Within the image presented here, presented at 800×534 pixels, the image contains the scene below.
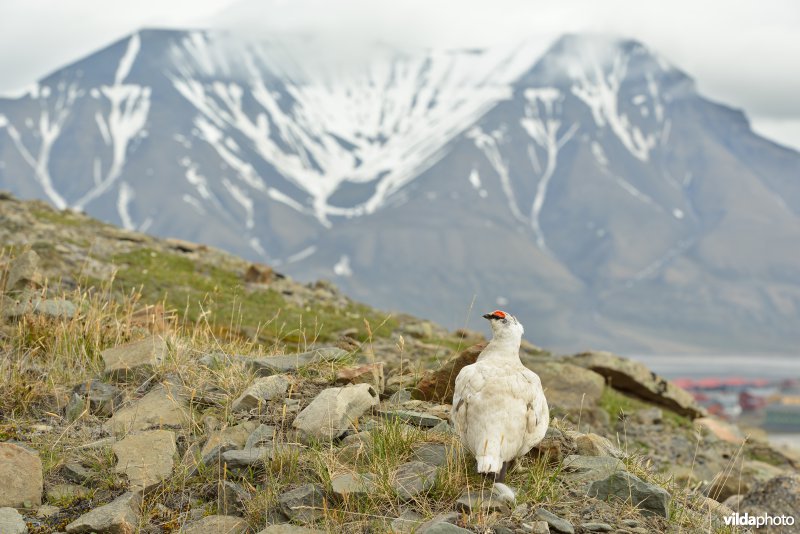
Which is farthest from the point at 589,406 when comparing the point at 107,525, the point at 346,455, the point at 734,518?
the point at 107,525

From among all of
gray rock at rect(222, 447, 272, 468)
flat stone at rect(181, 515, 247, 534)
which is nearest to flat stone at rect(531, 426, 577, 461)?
gray rock at rect(222, 447, 272, 468)

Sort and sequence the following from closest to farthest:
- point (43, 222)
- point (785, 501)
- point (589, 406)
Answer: point (785, 501), point (589, 406), point (43, 222)

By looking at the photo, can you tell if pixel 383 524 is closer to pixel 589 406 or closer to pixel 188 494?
pixel 188 494

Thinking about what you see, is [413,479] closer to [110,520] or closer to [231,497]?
[231,497]

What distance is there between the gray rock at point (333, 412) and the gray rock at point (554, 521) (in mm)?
2596

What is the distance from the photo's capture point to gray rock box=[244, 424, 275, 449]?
1022cm

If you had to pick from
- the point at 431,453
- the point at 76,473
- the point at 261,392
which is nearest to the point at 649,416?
the point at 261,392

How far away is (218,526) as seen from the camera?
8.91 m

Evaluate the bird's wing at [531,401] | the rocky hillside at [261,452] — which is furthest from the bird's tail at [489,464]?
the bird's wing at [531,401]

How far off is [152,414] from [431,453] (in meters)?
3.84

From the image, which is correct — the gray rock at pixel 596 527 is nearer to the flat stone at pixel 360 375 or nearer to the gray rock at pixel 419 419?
the gray rock at pixel 419 419

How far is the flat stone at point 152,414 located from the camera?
36.4 ft

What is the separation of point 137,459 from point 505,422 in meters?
4.17

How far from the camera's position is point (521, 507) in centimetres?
873
